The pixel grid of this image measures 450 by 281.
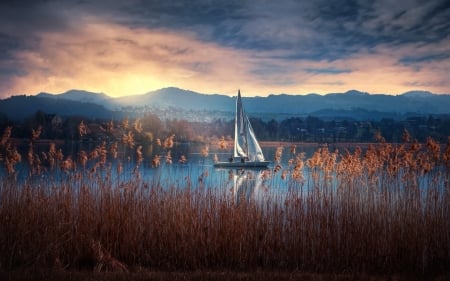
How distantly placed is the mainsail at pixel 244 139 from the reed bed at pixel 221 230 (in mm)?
33887

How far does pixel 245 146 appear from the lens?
43875 mm

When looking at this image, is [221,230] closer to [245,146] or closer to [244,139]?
[244,139]

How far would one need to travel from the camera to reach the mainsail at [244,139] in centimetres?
4253

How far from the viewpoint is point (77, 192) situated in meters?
8.38

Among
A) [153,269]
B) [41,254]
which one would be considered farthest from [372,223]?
[41,254]

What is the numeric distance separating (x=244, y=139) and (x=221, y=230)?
35998 mm

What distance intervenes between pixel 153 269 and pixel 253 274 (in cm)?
162

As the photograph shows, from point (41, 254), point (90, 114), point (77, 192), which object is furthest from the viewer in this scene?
point (90, 114)

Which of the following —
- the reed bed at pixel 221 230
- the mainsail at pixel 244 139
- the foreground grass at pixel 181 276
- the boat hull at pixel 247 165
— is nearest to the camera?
the foreground grass at pixel 181 276

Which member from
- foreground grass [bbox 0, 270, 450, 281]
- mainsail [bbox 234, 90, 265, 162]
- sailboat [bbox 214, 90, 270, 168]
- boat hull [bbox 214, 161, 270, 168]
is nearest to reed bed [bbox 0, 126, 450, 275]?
foreground grass [bbox 0, 270, 450, 281]

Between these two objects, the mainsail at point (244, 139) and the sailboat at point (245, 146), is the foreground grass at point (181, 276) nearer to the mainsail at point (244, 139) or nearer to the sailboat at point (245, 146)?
the mainsail at point (244, 139)

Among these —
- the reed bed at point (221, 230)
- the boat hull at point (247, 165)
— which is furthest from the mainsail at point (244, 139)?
the reed bed at point (221, 230)

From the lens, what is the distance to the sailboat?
140 feet

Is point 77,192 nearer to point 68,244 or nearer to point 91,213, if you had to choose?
point 91,213
